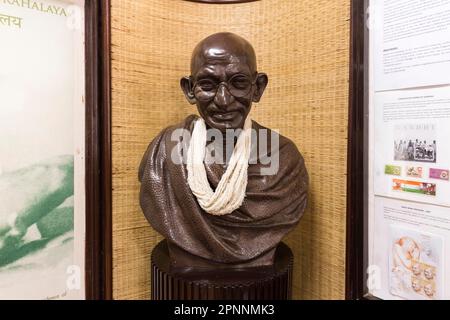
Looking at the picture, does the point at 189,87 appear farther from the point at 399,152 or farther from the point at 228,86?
the point at 399,152

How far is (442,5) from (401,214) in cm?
70

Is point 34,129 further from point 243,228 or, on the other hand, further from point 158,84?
point 243,228

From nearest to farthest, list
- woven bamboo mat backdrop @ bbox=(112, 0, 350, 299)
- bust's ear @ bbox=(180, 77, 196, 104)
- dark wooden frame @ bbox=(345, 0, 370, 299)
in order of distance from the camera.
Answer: bust's ear @ bbox=(180, 77, 196, 104)
dark wooden frame @ bbox=(345, 0, 370, 299)
woven bamboo mat backdrop @ bbox=(112, 0, 350, 299)

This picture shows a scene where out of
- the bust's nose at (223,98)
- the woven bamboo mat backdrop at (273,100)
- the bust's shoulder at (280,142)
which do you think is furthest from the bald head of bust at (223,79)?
the woven bamboo mat backdrop at (273,100)

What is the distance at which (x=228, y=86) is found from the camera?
1183mm

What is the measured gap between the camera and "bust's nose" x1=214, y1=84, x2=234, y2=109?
1.16 meters

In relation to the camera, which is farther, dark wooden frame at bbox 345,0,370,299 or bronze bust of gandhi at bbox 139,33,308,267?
dark wooden frame at bbox 345,0,370,299

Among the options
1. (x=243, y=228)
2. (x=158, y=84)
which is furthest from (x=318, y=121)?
(x=158, y=84)

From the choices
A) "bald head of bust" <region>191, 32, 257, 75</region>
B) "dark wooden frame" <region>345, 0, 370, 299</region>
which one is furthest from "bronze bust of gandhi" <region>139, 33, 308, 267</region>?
"dark wooden frame" <region>345, 0, 370, 299</region>

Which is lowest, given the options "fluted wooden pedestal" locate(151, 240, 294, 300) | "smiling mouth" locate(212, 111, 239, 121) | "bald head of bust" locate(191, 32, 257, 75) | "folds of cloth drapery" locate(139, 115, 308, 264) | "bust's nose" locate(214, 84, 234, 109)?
"fluted wooden pedestal" locate(151, 240, 294, 300)

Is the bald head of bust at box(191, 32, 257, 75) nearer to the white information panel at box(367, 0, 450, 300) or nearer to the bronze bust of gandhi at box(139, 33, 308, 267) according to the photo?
the bronze bust of gandhi at box(139, 33, 308, 267)

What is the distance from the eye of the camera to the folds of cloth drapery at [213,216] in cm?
118

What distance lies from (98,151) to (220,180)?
59cm

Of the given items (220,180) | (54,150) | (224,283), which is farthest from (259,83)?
(54,150)
